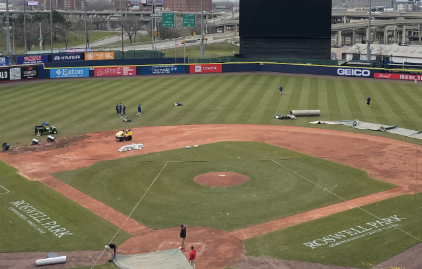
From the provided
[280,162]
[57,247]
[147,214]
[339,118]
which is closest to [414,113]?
[339,118]

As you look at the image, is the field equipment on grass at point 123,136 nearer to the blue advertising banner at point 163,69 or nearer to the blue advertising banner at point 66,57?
the blue advertising banner at point 163,69

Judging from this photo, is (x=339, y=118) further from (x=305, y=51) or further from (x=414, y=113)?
(x=305, y=51)

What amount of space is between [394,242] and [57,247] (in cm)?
1418

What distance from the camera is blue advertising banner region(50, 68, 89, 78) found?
70812mm

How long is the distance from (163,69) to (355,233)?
54365 millimetres

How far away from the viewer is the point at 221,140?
133 ft

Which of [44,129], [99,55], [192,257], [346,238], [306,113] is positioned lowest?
[346,238]

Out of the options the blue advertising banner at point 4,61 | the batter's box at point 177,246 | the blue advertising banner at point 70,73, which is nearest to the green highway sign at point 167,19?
the blue advertising banner at point 70,73

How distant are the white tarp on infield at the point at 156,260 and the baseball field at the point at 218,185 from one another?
0.77 meters

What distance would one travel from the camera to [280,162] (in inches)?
1335

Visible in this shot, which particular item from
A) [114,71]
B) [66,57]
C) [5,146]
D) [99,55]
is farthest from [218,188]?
[66,57]

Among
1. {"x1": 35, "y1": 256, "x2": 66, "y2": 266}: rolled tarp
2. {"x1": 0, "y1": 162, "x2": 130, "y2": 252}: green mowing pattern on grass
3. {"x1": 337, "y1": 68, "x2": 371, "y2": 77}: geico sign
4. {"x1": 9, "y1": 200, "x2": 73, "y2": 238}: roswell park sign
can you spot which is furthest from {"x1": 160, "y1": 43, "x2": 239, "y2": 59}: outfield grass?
{"x1": 35, "y1": 256, "x2": 66, "y2": 266}: rolled tarp

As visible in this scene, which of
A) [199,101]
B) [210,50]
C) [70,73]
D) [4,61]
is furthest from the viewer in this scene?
[210,50]

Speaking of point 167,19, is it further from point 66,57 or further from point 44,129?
point 44,129
